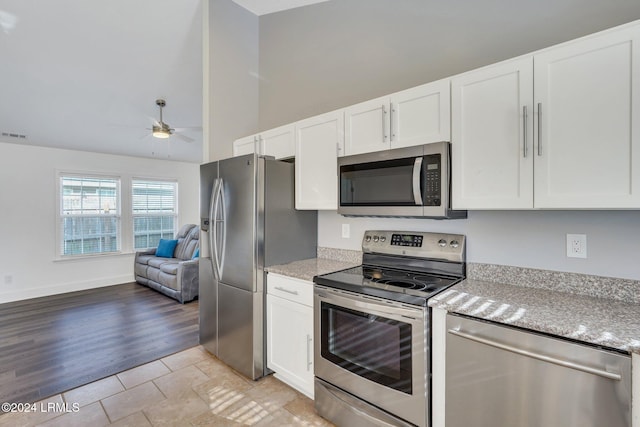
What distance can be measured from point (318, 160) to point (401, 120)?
0.71 metres

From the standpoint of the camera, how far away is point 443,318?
144 cm

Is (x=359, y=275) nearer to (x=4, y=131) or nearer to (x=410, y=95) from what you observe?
(x=410, y=95)

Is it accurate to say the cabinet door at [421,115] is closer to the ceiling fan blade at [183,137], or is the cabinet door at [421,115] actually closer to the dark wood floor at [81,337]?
the dark wood floor at [81,337]

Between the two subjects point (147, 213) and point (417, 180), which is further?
point (147, 213)

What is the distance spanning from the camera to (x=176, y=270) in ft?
15.0

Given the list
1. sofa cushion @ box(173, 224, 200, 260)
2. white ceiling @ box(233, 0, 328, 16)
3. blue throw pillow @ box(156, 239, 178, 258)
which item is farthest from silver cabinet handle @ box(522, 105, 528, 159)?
blue throw pillow @ box(156, 239, 178, 258)

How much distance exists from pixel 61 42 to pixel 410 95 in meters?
3.22

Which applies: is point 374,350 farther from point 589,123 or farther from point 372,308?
→ point 589,123

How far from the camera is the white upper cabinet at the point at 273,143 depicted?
8.25ft

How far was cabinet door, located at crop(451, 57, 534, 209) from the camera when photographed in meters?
1.43

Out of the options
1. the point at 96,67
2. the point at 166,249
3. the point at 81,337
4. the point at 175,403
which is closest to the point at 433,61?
the point at 175,403

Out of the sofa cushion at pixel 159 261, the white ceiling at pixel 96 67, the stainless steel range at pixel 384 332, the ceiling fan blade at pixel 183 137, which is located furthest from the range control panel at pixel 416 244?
the sofa cushion at pixel 159 261

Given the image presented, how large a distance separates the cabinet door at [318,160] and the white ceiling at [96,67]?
179 cm

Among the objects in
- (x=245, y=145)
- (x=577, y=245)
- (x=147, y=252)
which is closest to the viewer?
(x=577, y=245)
